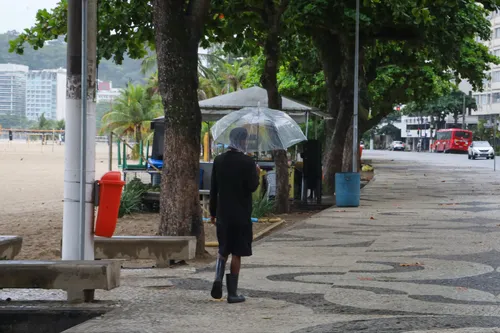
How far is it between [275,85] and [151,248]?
31.4ft

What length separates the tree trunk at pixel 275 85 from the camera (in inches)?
785

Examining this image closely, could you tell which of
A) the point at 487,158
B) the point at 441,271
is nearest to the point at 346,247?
the point at 441,271

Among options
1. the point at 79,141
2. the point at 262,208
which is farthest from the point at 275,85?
the point at 79,141

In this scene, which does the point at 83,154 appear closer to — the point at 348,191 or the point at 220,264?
the point at 220,264

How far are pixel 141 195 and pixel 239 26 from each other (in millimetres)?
4539

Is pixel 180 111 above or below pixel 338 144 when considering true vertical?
above

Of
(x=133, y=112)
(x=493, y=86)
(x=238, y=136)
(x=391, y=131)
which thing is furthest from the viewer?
(x=391, y=131)

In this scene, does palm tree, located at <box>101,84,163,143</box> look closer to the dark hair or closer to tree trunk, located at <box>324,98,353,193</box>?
tree trunk, located at <box>324,98,353,193</box>

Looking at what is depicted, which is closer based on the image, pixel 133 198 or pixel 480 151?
pixel 133 198

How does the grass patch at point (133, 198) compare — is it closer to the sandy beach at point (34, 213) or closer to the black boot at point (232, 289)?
the sandy beach at point (34, 213)

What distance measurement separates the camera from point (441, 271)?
1087cm

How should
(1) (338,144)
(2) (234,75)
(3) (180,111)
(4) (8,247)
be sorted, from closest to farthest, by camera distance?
(4) (8,247), (3) (180,111), (1) (338,144), (2) (234,75)

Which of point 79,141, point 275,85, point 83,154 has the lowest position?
point 83,154

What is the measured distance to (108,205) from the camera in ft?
29.4
